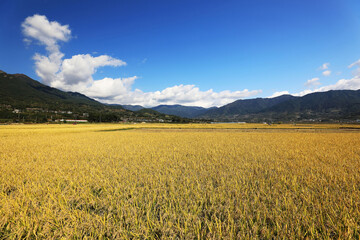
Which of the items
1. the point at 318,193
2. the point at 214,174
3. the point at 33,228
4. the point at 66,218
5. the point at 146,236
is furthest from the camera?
the point at 214,174

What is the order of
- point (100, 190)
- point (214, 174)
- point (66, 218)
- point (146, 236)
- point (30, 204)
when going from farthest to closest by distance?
point (214, 174) → point (100, 190) → point (30, 204) → point (66, 218) → point (146, 236)

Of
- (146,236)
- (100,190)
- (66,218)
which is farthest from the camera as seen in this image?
(100,190)

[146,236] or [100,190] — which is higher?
[146,236]

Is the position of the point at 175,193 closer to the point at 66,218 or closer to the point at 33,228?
the point at 66,218

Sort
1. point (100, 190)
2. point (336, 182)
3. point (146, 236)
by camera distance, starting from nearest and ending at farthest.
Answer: point (146, 236)
point (100, 190)
point (336, 182)

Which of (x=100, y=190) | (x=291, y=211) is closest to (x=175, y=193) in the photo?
(x=100, y=190)

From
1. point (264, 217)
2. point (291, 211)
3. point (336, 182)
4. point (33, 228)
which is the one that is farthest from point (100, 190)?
point (336, 182)

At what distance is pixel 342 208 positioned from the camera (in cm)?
375

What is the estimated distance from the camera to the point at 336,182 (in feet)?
18.5

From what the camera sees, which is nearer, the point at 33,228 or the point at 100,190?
the point at 33,228

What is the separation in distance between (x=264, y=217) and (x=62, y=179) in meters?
7.09

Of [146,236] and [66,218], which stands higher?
[146,236]

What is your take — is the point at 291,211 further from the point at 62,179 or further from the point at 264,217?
the point at 62,179

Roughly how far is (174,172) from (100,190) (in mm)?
2982
